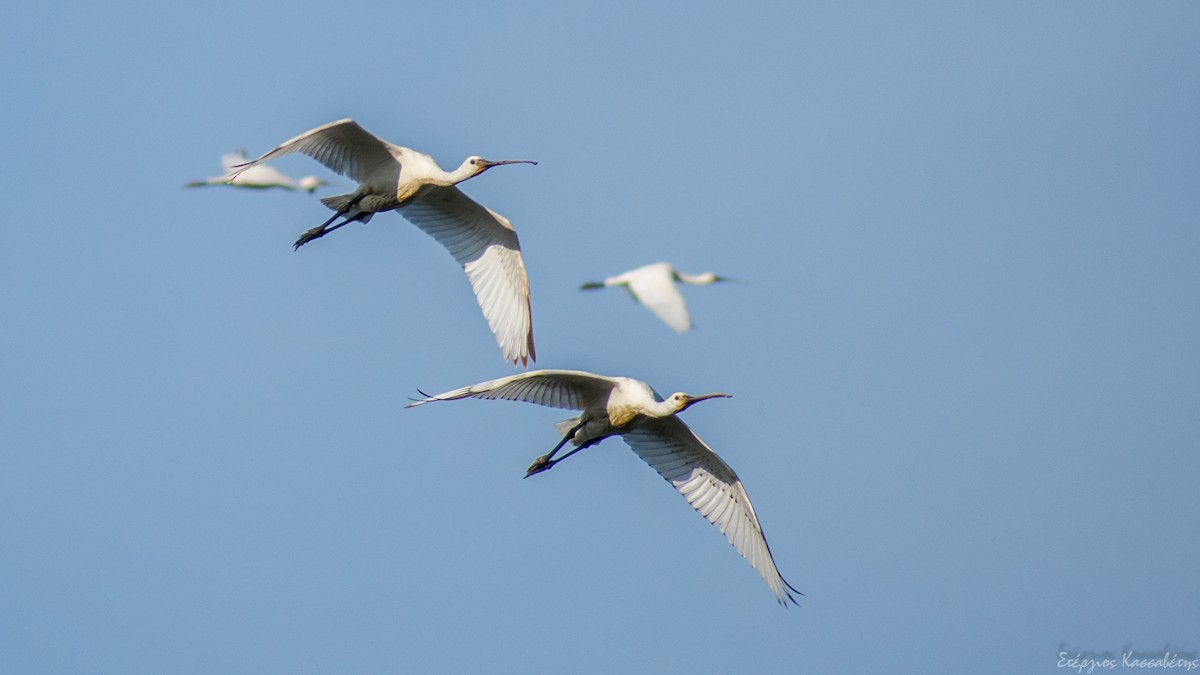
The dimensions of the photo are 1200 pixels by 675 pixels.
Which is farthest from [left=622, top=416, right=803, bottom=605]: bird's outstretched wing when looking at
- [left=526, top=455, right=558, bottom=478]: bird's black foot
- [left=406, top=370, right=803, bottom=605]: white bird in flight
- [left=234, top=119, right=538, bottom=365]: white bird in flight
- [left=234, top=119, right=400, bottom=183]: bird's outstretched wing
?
[left=234, top=119, right=400, bottom=183]: bird's outstretched wing

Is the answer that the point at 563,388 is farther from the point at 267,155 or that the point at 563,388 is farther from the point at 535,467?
the point at 267,155

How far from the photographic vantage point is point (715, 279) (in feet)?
62.6

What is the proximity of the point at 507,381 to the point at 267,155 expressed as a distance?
125 inches

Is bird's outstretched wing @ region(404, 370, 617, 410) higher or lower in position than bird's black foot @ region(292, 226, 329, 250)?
lower

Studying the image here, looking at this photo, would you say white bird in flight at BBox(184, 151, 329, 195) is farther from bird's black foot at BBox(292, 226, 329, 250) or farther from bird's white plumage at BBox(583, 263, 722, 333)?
bird's white plumage at BBox(583, 263, 722, 333)

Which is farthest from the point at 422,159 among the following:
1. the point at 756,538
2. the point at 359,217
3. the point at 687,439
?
the point at 756,538

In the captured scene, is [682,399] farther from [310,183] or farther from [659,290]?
[310,183]

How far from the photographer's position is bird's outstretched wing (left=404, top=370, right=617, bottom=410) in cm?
1695

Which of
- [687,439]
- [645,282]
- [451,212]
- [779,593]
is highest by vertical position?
[451,212]

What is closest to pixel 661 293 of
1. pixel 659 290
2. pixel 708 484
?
pixel 659 290

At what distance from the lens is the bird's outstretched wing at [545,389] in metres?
17.0

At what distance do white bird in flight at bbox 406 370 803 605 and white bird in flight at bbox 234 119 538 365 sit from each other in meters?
1.92

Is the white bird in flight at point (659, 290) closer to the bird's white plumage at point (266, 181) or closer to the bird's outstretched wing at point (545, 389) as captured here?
the bird's outstretched wing at point (545, 389)

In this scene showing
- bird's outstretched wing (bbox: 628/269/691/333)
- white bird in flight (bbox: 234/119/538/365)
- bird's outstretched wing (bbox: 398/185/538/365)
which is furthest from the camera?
bird's outstretched wing (bbox: 398/185/538/365)
